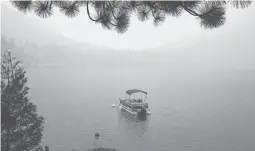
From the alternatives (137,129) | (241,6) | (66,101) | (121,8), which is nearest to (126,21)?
(121,8)

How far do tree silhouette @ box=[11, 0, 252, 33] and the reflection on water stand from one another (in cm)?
3632

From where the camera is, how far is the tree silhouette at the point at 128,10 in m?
5.27

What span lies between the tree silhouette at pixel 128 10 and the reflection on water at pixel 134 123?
36325 millimetres

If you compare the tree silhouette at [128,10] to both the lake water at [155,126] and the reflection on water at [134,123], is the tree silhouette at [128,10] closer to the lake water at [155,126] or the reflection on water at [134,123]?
the lake water at [155,126]

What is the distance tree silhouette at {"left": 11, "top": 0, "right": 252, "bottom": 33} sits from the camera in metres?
5.27

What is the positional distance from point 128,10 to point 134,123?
1718 inches

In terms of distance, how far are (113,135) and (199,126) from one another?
620 inches

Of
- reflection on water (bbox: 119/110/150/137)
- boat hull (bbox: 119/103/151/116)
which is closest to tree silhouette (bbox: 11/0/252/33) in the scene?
reflection on water (bbox: 119/110/150/137)

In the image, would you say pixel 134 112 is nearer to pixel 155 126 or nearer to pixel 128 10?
pixel 155 126

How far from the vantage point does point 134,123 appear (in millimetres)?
48469

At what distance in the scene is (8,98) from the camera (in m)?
21.0

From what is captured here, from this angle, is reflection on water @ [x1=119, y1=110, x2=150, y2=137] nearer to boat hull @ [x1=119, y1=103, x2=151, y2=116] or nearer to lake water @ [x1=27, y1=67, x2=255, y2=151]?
lake water @ [x1=27, y1=67, x2=255, y2=151]

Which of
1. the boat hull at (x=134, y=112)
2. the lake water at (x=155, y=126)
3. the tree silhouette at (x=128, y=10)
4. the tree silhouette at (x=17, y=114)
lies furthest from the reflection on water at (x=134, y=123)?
the tree silhouette at (x=128, y=10)

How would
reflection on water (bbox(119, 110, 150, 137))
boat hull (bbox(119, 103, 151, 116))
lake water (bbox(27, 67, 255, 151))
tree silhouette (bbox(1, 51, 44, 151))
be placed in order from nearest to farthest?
tree silhouette (bbox(1, 51, 44, 151)), lake water (bbox(27, 67, 255, 151)), reflection on water (bbox(119, 110, 150, 137)), boat hull (bbox(119, 103, 151, 116))
